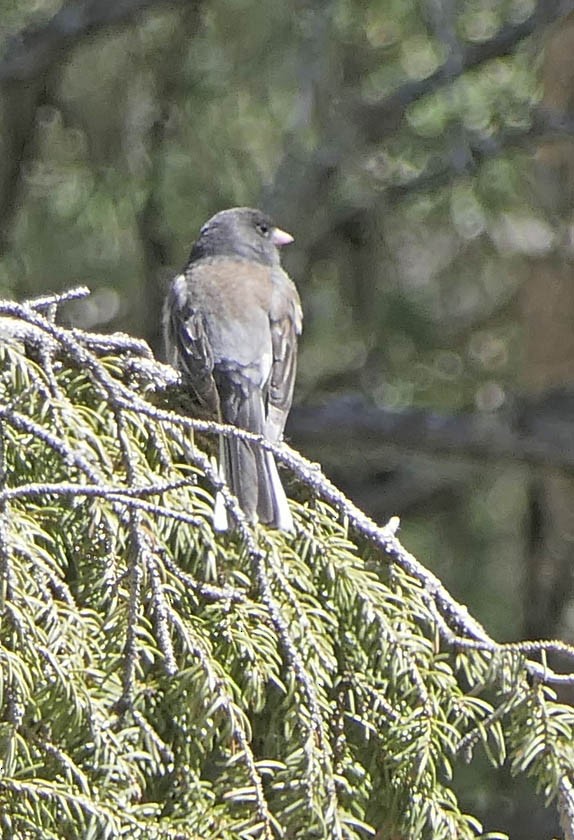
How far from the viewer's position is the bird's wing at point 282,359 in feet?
10.8

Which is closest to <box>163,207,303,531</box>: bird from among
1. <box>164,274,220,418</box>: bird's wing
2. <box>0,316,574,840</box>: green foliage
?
<box>164,274,220,418</box>: bird's wing

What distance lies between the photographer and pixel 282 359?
347cm

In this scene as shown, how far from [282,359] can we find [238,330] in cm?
13

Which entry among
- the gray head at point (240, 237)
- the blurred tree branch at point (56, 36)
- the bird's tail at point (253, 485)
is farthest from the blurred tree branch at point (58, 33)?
the bird's tail at point (253, 485)

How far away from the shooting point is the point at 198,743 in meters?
1.82

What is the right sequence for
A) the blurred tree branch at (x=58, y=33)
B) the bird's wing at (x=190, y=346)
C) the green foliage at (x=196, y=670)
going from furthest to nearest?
the blurred tree branch at (x=58, y=33) < the bird's wing at (x=190, y=346) < the green foliage at (x=196, y=670)

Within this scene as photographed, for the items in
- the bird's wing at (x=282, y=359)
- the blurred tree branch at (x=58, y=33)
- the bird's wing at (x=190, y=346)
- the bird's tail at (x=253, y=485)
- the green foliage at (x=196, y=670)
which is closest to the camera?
the green foliage at (x=196, y=670)

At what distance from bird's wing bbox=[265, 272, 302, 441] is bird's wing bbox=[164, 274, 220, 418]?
0.55ft

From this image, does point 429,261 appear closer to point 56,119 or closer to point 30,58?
point 56,119

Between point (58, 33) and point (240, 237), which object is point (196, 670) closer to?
point (240, 237)

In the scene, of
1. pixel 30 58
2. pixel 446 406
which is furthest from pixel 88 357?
pixel 446 406

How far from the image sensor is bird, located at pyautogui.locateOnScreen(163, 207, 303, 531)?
120 inches

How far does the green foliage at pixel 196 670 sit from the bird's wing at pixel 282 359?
1.24m

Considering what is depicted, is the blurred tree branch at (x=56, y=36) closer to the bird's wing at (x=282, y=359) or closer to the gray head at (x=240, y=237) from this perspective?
the gray head at (x=240, y=237)
